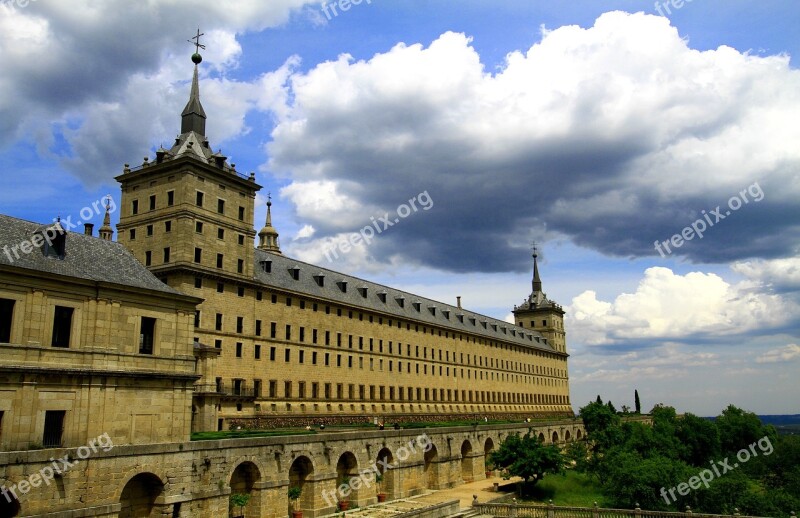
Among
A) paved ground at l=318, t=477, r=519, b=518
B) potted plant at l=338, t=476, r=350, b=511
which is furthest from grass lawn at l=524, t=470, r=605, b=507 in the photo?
potted plant at l=338, t=476, r=350, b=511

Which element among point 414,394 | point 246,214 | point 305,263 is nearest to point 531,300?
point 414,394

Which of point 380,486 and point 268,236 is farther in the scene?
point 268,236

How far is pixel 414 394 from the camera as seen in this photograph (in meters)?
79.8

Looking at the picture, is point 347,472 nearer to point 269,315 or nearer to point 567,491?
point 269,315

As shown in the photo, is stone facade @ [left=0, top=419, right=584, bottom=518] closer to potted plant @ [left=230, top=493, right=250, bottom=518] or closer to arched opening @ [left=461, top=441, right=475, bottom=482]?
potted plant @ [left=230, top=493, right=250, bottom=518]

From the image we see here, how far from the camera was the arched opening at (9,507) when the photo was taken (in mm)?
22500

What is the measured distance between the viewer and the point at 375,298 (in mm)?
78188

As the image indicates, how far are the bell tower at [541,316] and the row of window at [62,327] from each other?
112241 mm

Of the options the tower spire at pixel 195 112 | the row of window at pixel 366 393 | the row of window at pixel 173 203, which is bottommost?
the row of window at pixel 366 393

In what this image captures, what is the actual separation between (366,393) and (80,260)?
1702 inches

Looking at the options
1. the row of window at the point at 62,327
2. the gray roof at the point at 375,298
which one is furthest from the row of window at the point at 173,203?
the row of window at the point at 62,327

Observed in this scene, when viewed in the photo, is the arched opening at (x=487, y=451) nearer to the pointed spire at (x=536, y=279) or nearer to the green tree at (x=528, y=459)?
the green tree at (x=528, y=459)

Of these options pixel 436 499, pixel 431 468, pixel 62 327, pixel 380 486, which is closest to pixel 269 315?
pixel 431 468

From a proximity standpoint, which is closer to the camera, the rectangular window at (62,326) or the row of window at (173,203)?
the rectangular window at (62,326)
